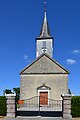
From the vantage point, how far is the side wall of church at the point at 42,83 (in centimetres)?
3566

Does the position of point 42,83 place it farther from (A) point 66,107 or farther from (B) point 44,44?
(A) point 66,107

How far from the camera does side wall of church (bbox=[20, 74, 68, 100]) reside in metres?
35.7

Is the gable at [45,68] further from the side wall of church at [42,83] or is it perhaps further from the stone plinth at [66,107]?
the stone plinth at [66,107]

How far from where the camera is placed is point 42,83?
1427 inches

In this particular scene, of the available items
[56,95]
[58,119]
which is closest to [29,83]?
[56,95]

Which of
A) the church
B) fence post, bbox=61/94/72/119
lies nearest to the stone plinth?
fence post, bbox=61/94/72/119

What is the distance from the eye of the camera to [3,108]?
20.0 m

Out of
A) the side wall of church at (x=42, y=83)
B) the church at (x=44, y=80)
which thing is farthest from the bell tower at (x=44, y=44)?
the side wall of church at (x=42, y=83)

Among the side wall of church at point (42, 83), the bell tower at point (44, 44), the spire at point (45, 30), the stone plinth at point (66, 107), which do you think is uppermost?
the spire at point (45, 30)

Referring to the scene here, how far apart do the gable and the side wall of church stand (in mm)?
581

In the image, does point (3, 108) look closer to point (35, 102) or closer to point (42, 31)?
point (35, 102)

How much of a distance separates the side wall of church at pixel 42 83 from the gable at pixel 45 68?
22.9 inches

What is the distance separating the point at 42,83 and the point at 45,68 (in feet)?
7.41

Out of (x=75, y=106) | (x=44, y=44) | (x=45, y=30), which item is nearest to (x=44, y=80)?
(x=44, y=44)
